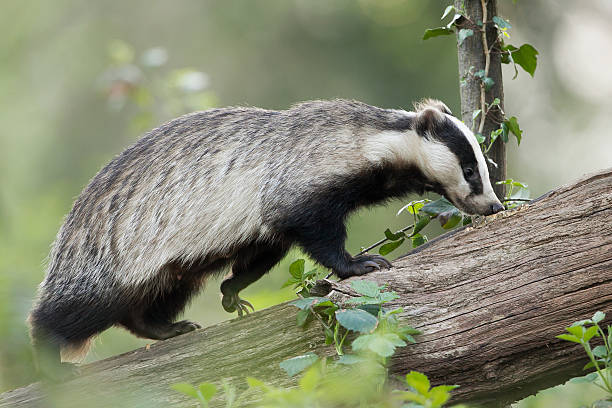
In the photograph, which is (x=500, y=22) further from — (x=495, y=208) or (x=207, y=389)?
(x=207, y=389)

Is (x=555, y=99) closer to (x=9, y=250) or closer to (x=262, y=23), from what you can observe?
(x=262, y=23)

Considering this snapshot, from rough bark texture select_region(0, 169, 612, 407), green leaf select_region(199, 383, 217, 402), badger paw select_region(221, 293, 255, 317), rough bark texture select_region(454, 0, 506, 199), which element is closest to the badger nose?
rough bark texture select_region(0, 169, 612, 407)

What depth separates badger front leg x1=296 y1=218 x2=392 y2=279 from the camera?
4.22 metres

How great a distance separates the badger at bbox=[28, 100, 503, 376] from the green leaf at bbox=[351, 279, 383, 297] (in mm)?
890

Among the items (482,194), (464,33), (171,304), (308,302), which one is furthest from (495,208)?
(171,304)

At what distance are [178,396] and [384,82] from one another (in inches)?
359

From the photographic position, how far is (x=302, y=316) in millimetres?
3527

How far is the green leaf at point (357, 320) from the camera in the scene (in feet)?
9.94

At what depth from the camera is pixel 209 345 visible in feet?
12.5

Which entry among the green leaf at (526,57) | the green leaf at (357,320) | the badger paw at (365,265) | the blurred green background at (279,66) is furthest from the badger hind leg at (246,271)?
the blurred green background at (279,66)

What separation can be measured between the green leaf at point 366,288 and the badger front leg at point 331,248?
2.82 ft

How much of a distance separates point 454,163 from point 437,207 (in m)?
0.31

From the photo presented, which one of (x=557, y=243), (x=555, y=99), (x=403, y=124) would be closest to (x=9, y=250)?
(x=557, y=243)

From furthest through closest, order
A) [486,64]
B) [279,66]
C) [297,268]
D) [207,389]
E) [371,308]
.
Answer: [279,66] < [486,64] < [297,268] < [371,308] < [207,389]
